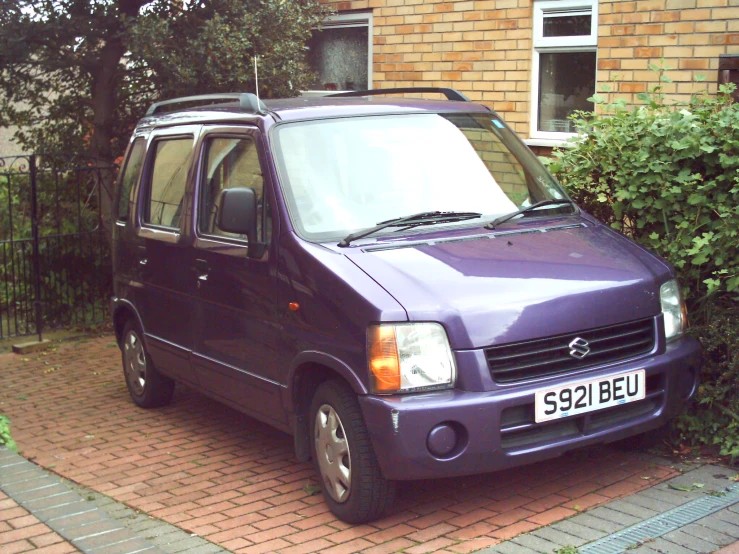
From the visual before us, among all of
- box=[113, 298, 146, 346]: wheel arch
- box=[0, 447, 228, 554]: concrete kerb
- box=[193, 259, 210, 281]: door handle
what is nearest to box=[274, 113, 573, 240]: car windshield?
box=[193, 259, 210, 281]: door handle

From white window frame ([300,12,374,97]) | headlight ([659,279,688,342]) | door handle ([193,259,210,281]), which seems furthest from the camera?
white window frame ([300,12,374,97])

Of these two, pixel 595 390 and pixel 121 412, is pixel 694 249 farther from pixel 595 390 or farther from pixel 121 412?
pixel 121 412

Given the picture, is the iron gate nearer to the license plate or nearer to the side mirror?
the side mirror

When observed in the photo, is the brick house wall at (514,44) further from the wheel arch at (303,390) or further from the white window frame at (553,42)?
the wheel arch at (303,390)

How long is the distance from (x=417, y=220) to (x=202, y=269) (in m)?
1.49

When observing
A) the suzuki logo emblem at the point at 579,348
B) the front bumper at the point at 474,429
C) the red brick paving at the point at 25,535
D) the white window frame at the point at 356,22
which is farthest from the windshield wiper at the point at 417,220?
the white window frame at the point at 356,22

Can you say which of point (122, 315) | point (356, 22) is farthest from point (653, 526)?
point (356, 22)

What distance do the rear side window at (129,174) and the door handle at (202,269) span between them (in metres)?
1.56

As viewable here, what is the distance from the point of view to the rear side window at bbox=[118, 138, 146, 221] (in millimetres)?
7508

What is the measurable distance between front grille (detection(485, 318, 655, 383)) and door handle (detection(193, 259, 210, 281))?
85.1 inches

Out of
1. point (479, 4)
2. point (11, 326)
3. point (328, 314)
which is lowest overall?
point (11, 326)

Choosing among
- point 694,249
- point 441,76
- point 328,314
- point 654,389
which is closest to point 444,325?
point 328,314

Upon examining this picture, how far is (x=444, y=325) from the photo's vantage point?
457cm

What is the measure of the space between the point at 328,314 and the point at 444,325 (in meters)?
0.63
